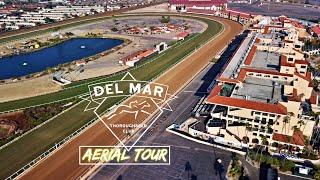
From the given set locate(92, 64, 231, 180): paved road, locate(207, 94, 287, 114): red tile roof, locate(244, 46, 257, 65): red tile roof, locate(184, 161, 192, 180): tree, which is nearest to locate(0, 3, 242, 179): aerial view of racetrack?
locate(92, 64, 231, 180): paved road

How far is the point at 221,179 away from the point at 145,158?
11892 millimetres

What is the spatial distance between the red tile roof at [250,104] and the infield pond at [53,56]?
2442 inches

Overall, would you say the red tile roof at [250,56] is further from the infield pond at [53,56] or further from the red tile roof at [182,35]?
the infield pond at [53,56]

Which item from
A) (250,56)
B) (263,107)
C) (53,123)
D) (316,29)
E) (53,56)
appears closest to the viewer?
(263,107)

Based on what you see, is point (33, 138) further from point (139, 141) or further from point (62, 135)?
point (139, 141)

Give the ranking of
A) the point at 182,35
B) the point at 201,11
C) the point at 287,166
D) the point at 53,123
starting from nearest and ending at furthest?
1. the point at 287,166
2. the point at 53,123
3. the point at 182,35
4. the point at 201,11

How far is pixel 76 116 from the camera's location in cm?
6612

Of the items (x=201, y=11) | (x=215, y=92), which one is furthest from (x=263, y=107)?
(x=201, y=11)

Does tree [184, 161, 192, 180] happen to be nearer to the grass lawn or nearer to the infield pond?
the grass lawn

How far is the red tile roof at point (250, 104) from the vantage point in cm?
5491

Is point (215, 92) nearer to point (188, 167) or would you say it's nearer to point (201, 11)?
point (188, 167)

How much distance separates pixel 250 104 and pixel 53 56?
7960 centimetres

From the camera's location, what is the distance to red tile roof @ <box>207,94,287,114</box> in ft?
180

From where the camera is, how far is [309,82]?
70375 millimetres
